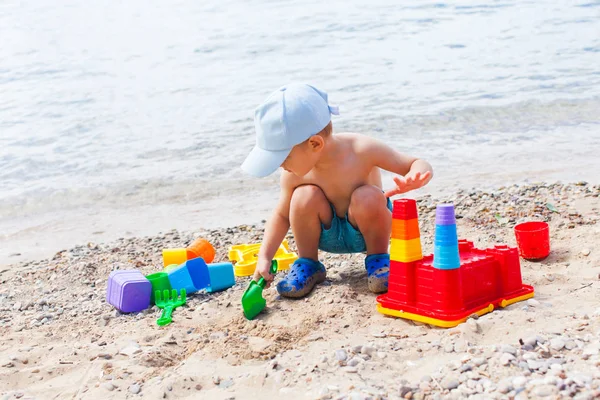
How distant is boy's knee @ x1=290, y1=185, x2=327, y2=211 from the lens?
10.9ft

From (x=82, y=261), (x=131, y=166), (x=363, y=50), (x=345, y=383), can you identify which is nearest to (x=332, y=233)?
(x=345, y=383)

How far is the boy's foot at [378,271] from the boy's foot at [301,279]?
0.26 m

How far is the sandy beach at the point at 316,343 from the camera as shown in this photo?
213cm

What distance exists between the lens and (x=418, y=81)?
10.5 metres

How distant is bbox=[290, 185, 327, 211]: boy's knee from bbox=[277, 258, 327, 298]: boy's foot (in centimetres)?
27

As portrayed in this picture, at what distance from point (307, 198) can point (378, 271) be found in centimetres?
46

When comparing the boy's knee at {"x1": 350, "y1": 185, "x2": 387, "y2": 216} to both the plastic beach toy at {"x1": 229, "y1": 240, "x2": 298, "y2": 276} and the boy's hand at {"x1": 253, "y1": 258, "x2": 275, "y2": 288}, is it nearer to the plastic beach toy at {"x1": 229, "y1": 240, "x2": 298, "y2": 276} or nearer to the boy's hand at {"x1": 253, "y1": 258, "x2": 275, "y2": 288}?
the boy's hand at {"x1": 253, "y1": 258, "x2": 275, "y2": 288}

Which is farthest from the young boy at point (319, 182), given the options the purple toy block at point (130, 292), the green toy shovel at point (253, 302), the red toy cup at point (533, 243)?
the red toy cup at point (533, 243)

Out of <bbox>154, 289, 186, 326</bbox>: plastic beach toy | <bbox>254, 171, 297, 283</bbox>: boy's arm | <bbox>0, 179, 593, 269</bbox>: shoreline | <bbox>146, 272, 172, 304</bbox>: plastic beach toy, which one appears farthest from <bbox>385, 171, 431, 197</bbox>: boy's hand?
<bbox>0, 179, 593, 269</bbox>: shoreline

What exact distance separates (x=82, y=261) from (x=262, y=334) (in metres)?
2.13

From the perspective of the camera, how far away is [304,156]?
3.08 metres

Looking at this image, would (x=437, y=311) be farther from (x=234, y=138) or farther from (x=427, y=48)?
(x=427, y=48)

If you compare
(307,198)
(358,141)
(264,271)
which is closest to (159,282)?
(264,271)

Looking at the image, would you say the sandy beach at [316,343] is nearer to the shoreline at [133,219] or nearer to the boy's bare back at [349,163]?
the boy's bare back at [349,163]
